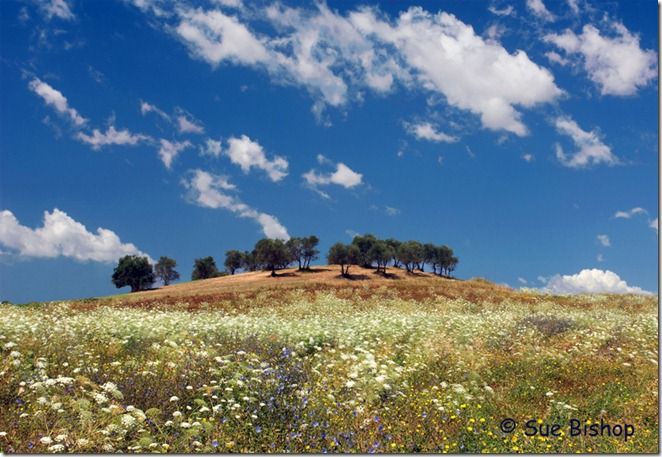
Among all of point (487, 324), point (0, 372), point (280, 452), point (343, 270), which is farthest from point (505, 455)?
point (343, 270)

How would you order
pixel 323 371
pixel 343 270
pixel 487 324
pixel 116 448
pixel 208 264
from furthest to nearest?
pixel 208 264 → pixel 343 270 → pixel 487 324 → pixel 323 371 → pixel 116 448

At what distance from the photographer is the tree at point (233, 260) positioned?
11806cm

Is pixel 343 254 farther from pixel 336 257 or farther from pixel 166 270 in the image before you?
pixel 166 270

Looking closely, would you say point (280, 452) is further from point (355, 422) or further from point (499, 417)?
point (499, 417)

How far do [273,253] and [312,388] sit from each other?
88.7m

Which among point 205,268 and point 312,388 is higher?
point 205,268

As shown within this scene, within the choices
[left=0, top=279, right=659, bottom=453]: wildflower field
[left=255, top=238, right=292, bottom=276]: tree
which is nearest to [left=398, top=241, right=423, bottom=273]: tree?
[left=255, top=238, right=292, bottom=276]: tree

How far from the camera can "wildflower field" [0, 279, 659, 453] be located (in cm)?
651

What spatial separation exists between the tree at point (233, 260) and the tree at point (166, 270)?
11.7 m

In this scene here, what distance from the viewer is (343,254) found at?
9506cm

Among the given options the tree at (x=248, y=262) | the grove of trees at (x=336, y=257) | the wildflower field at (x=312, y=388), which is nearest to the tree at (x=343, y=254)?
the grove of trees at (x=336, y=257)

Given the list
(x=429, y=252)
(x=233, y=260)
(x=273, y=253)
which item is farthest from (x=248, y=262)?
(x=429, y=252)

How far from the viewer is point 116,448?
618cm

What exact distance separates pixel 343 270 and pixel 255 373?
84.8 m
